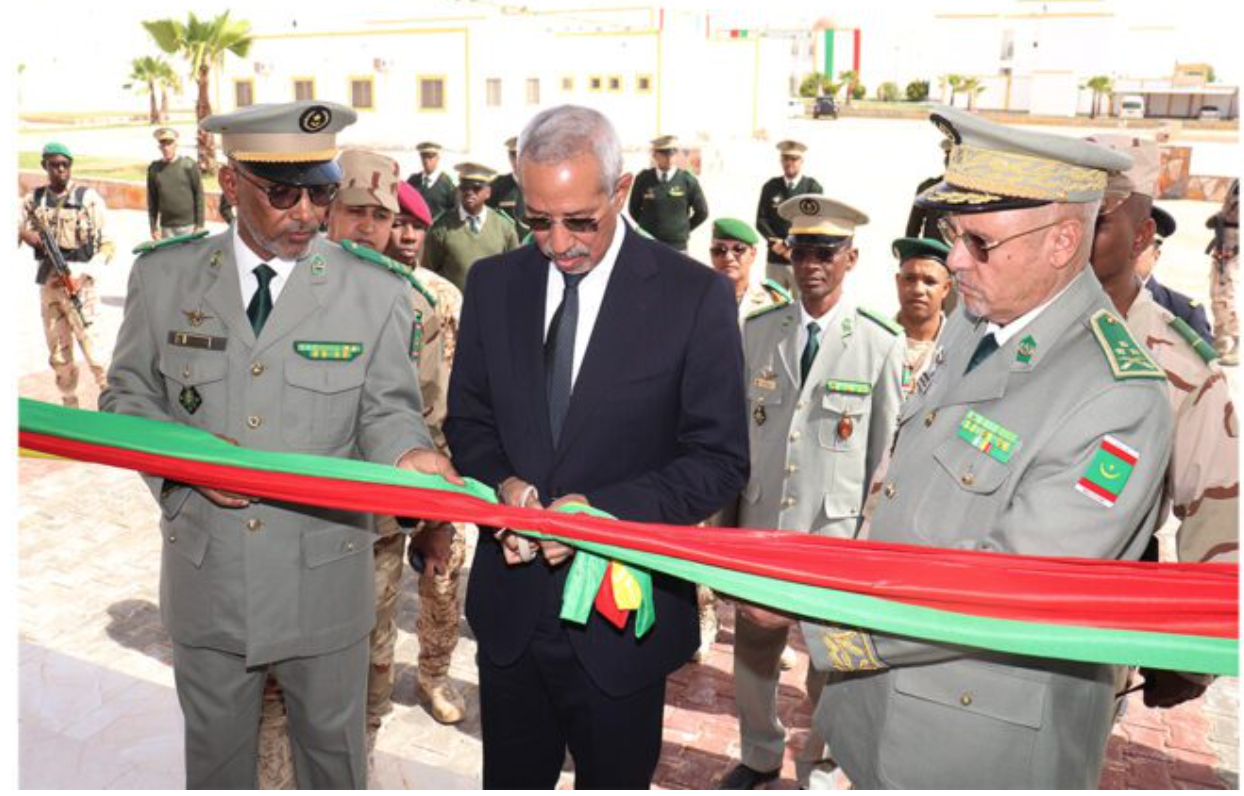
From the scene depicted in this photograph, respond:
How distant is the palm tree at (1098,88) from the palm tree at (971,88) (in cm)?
776

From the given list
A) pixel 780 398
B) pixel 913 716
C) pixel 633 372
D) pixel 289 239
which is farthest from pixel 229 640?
pixel 780 398

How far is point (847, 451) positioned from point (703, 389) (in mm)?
1607

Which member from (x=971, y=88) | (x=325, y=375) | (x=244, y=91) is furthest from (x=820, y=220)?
(x=971, y=88)

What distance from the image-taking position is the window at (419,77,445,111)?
37.9 m

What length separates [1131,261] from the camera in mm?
3822

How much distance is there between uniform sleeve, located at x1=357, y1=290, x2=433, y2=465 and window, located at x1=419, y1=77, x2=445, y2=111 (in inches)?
1433

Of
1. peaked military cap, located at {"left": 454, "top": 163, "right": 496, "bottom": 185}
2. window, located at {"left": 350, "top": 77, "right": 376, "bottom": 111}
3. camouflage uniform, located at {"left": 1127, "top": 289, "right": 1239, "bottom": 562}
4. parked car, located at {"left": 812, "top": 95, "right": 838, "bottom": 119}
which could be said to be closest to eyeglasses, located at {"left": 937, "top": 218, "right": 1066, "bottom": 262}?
camouflage uniform, located at {"left": 1127, "top": 289, "right": 1239, "bottom": 562}

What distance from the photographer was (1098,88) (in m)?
74.6

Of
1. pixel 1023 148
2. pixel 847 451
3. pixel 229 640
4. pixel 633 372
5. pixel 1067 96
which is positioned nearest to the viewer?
pixel 1023 148

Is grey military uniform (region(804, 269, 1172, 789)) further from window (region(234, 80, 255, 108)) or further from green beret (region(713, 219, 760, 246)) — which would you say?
window (region(234, 80, 255, 108))

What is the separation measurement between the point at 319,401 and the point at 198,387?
0.35 meters

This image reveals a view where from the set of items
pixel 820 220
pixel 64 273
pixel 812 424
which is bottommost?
pixel 812 424

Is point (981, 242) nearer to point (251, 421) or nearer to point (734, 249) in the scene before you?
point (251, 421)

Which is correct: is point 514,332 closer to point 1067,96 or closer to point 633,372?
point 633,372
